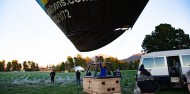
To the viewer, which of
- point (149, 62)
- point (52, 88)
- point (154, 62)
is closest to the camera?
point (154, 62)

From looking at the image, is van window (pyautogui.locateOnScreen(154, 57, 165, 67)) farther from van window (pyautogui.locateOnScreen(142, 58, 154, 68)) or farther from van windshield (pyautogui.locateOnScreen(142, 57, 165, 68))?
van window (pyautogui.locateOnScreen(142, 58, 154, 68))

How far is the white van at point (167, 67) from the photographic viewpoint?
10.8 metres

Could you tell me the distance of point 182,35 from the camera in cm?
4247

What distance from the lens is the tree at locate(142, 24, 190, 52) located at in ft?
137

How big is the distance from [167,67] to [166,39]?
109 ft

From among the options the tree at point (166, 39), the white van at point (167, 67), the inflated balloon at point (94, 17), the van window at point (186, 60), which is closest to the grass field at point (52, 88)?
the white van at point (167, 67)

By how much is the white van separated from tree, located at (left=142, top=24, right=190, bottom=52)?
31190 millimetres

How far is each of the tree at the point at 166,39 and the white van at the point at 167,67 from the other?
102ft

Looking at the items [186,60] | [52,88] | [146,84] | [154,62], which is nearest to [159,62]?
[154,62]

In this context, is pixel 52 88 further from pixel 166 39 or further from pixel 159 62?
pixel 166 39

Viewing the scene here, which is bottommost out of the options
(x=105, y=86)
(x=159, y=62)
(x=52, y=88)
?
(x=52, y=88)

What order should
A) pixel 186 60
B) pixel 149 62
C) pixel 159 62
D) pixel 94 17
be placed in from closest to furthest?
pixel 94 17 → pixel 186 60 → pixel 159 62 → pixel 149 62

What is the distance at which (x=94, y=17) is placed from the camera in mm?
7621

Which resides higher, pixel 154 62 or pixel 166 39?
pixel 166 39
